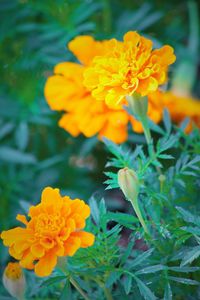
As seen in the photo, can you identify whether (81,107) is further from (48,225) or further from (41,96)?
(41,96)

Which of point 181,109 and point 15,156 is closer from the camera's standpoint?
point 181,109

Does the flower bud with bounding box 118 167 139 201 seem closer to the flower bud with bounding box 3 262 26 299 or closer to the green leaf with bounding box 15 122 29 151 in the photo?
the flower bud with bounding box 3 262 26 299

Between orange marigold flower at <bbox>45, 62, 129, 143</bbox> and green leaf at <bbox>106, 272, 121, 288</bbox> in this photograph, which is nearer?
green leaf at <bbox>106, 272, 121, 288</bbox>

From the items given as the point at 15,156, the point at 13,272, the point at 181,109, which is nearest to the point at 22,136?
the point at 15,156

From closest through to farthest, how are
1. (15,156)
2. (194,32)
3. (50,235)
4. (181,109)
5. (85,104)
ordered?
(50,235), (85,104), (181,109), (15,156), (194,32)

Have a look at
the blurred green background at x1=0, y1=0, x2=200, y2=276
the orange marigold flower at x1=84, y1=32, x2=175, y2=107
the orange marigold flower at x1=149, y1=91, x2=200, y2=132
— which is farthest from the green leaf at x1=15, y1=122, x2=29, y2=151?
the orange marigold flower at x1=84, y1=32, x2=175, y2=107

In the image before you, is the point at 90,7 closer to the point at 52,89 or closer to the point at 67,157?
the point at 67,157

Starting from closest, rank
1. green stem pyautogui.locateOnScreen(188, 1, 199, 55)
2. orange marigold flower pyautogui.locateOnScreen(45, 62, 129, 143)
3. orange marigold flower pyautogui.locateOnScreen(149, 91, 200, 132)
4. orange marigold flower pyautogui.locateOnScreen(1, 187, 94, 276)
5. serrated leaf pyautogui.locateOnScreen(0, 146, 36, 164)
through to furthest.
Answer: orange marigold flower pyautogui.locateOnScreen(1, 187, 94, 276) → orange marigold flower pyautogui.locateOnScreen(45, 62, 129, 143) → orange marigold flower pyautogui.locateOnScreen(149, 91, 200, 132) → serrated leaf pyautogui.locateOnScreen(0, 146, 36, 164) → green stem pyautogui.locateOnScreen(188, 1, 199, 55)
